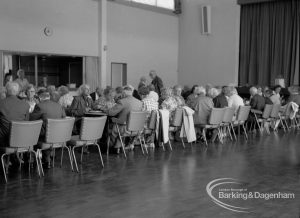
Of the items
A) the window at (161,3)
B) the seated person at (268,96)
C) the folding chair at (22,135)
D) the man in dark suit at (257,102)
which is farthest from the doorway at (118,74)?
the folding chair at (22,135)

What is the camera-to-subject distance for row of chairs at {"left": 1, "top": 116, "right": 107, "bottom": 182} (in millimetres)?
4914

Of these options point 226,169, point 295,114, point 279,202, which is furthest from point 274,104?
point 279,202

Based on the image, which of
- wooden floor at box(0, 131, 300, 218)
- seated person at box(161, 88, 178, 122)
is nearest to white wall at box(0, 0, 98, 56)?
seated person at box(161, 88, 178, 122)

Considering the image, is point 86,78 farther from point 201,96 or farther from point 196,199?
point 196,199

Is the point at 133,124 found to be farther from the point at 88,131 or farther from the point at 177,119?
the point at 177,119

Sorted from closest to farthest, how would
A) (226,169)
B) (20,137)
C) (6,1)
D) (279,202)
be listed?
1. (279,202)
2. (20,137)
3. (226,169)
4. (6,1)

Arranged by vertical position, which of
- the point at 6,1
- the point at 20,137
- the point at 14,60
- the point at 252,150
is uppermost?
the point at 6,1

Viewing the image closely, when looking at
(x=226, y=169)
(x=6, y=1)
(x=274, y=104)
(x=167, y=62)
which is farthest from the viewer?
(x=167, y=62)

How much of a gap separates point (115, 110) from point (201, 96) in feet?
7.40

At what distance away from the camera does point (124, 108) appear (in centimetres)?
699

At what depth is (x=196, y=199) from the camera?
4.54 meters

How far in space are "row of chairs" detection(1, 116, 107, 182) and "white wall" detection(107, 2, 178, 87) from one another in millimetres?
8106
